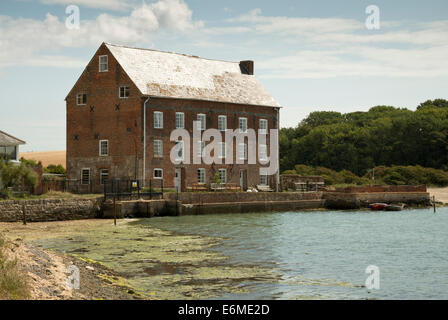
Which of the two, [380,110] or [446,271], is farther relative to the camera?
[380,110]

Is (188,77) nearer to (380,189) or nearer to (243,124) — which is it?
(243,124)

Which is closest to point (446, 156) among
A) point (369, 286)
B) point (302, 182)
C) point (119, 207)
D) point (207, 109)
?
point (302, 182)

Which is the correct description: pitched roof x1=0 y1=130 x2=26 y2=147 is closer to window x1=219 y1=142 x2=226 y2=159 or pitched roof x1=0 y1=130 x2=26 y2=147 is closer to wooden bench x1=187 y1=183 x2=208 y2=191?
wooden bench x1=187 y1=183 x2=208 y2=191

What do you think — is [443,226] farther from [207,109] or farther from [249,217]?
[207,109]

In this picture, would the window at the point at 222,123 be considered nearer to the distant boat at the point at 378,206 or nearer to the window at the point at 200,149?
the window at the point at 200,149

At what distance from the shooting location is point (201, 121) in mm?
52531

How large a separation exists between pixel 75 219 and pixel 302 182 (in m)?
26.6

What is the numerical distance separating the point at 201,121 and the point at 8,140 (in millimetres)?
16329

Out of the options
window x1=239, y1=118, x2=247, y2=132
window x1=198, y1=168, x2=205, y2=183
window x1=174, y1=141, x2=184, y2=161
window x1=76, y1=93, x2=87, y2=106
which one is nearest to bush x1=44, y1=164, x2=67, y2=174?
window x1=76, y1=93, x2=87, y2=106

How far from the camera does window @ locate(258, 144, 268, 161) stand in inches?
2267

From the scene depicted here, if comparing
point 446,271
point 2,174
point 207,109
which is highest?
point 207,109

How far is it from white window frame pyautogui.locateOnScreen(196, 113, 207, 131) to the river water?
33.7 feet

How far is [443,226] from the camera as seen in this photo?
135ft

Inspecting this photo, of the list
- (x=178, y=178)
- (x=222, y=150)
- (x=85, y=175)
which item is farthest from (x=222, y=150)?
(x=85, y=175)
